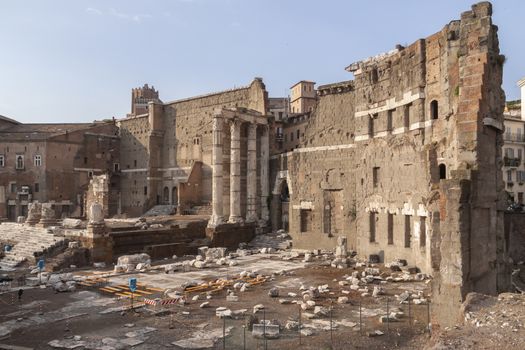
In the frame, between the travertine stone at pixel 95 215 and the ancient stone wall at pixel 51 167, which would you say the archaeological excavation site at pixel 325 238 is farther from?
the ancient stone wall at pixel 51 167

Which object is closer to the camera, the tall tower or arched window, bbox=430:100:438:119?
arched window, bbox=430:100:438:119

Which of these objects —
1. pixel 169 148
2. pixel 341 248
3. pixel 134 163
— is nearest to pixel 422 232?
pixel 341 248

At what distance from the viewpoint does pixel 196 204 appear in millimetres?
40906

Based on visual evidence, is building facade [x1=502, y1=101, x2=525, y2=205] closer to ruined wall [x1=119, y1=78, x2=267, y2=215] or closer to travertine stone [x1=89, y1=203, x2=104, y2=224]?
ruined wall [x1=119, y1=78, x2=267, y2=215]

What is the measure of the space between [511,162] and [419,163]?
2318 cm

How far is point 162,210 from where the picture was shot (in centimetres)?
4497

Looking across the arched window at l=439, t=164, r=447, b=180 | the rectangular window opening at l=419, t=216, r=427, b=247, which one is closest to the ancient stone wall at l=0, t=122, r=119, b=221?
the rectangular window opening at l=419, t=216, r=427, b=247

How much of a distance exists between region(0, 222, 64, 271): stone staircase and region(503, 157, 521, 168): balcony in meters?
34.3

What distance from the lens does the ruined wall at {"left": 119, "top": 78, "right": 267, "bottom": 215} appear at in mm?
41625

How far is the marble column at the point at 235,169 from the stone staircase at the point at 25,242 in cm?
1152

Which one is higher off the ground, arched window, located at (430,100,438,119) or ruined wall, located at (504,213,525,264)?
arched window, located at (430,100,438,119)

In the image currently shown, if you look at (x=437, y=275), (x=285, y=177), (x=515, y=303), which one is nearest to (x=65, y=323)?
(x=437, y=275)

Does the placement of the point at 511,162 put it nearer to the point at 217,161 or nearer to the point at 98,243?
the point at 217,161

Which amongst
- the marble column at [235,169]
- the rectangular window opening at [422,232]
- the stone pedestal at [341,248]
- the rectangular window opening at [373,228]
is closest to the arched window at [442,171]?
the rectangular window opening at [422,232]
